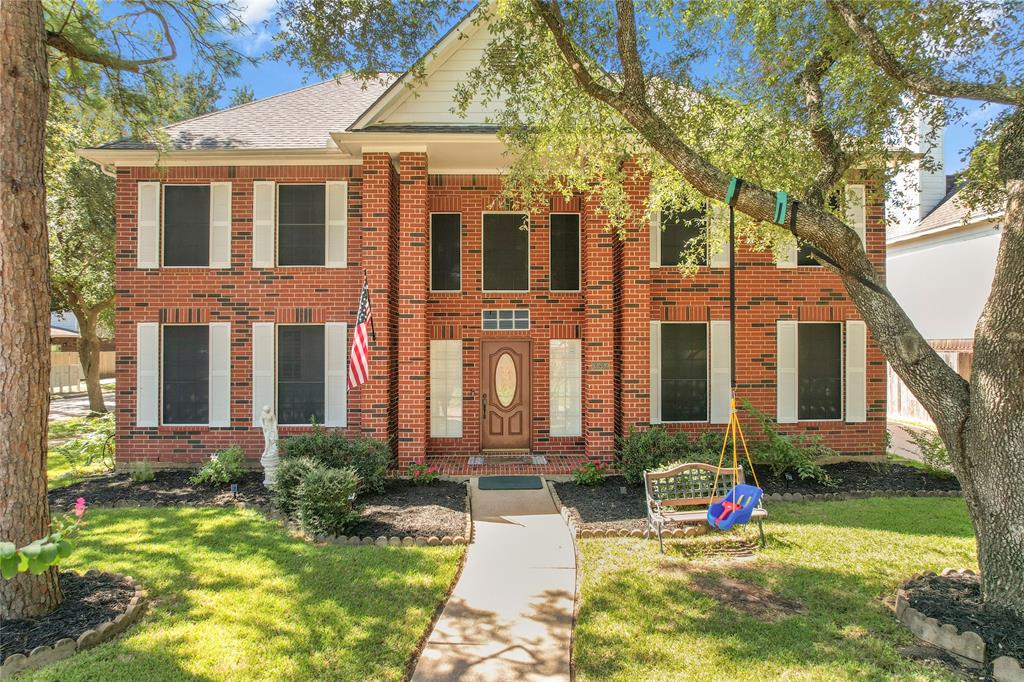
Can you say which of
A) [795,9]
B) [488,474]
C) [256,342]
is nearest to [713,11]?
[795,9]

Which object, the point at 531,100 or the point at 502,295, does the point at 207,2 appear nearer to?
the point at 531,100

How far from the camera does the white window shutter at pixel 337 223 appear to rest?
32.0ft

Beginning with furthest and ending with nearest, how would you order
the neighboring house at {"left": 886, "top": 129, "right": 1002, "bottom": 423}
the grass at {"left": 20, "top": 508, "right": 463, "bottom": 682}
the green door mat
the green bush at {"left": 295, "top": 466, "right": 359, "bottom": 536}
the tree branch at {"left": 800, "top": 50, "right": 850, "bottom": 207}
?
the neighboring house at {"left": 886, "top": 129, "right": 1002, "bottom": 423} → the green door mat → the green bush at {"left": 295, "top": 466, "right": 359, "bottom": 536} → the tree branch at {"left": 800, "top": 50, "right": 850, "bottom": 207} → the grass at {"left": 20, "top": 508, "right": 463, "bottom": 682}

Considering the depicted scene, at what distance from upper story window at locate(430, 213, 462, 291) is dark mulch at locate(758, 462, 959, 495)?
6.57 m

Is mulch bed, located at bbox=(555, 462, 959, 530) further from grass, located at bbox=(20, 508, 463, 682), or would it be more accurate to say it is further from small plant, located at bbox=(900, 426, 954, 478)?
grass, located at bbox=(20, 508, 463, 682)

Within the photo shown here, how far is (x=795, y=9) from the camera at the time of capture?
604 cm

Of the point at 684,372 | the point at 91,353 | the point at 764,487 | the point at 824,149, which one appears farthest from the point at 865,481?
the point at 91,353

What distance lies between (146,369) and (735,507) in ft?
32.8

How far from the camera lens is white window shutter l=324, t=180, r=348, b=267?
32.0ft

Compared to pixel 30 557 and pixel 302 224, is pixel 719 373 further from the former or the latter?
pixel 30 557

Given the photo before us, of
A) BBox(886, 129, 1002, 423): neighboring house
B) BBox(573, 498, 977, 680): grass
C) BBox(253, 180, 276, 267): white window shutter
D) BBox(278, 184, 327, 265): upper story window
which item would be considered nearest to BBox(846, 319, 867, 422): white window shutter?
BBox(573, 498, 977, 680): grass

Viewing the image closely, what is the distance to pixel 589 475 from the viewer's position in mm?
8594

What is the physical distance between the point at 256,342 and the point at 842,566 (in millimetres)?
9471

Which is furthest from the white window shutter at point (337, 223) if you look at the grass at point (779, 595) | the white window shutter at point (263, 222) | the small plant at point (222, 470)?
the grass at point (779, 595)
